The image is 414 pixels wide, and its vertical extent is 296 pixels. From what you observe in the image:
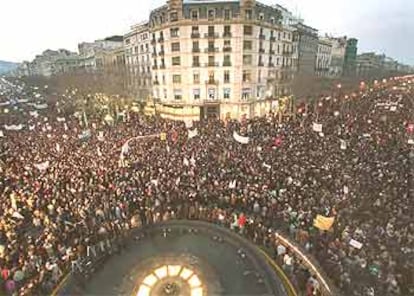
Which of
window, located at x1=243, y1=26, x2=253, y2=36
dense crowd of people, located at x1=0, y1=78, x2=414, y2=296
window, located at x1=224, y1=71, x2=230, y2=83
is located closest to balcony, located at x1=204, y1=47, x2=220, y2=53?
window, located at x1=224, y1=71, x2=230, y2=83

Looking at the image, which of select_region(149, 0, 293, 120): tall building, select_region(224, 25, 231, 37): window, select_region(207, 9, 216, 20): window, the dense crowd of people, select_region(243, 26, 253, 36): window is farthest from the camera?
select_region(243, 26, 253, 36): window

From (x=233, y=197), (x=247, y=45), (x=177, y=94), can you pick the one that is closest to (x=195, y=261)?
(x=233, y=197)

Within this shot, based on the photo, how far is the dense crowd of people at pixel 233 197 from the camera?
1476cm

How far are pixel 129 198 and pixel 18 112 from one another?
54.9 meters

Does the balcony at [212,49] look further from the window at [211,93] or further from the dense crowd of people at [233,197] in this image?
the dense crowd of people at [233,197]

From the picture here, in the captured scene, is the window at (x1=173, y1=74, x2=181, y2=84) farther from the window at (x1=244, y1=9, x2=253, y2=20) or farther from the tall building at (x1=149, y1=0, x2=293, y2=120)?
the window at (x1=244, y1=9, x2=253, y2=20)

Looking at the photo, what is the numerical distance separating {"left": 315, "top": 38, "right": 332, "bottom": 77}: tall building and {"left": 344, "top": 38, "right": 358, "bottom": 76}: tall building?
519 inches

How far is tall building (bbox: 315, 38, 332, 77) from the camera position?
90.2 m

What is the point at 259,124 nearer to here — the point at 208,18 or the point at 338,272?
the point at 208,18

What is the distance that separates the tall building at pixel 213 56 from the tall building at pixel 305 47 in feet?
40.6

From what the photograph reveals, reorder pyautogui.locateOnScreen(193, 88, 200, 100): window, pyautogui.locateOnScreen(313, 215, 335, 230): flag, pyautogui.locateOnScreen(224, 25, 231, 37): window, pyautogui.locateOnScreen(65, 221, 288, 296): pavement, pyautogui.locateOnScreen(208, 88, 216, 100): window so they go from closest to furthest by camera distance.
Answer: pyautogui.locateOnScreen(65, 221, 288, 296): pavement < pyautogui.locateOnScreen(313, 215, 335, 230): flag < pyautogui.locateOnScreen(224, 25, 231, 37): window < pyautogui.locateOnScreen(208, 88, 216, 100): window < pyautogui.locateOnScreen(193, 88, 200, 100): window

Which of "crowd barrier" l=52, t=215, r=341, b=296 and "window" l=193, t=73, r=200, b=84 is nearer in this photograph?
"crowd barrier" l=52, t=215, r=341, b=296

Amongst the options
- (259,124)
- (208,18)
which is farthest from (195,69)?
(259,124)

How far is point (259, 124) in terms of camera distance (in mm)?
40531
